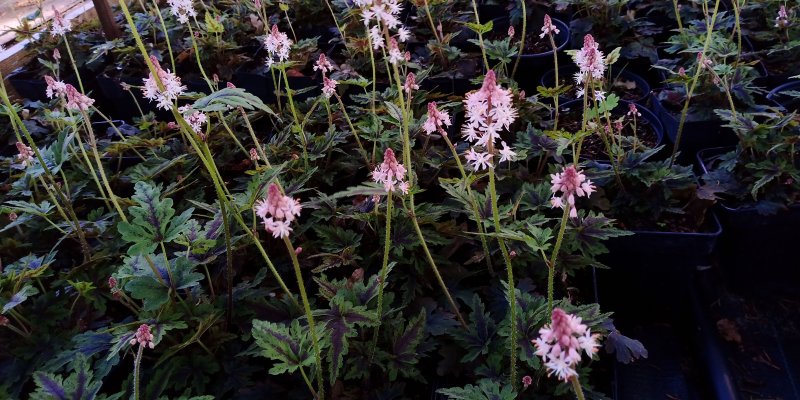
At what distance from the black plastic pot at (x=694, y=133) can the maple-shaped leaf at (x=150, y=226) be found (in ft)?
7.64

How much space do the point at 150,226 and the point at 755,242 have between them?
2.43 m

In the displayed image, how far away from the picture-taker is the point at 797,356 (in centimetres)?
228

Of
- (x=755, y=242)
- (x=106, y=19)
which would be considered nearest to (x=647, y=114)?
(x=755, y=242)

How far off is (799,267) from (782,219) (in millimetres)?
445

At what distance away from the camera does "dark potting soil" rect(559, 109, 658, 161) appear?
8.56ft

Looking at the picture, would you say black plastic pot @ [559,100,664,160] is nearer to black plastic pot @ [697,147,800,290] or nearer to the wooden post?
black plastic pot @ [697,147,800,290]

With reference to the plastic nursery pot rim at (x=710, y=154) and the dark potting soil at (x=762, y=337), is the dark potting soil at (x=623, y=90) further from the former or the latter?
the dark potting soil at (x=762, y=337)

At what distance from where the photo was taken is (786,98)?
110 inches

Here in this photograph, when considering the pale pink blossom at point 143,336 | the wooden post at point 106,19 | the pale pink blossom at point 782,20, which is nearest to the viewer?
the pale pink blossom at point 143,336

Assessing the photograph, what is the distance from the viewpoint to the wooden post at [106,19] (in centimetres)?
371

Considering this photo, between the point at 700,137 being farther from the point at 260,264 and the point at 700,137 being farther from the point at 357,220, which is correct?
the point at 260,264

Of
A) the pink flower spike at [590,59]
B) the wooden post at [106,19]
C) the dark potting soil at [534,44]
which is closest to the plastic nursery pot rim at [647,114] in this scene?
the dark potting soil at [534,44]

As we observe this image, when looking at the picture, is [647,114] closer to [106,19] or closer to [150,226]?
[150,226]

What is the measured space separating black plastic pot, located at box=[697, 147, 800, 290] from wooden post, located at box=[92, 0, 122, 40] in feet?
12.5
